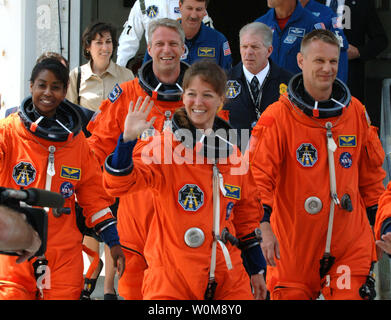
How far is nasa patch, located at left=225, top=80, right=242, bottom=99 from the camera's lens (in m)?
6.10

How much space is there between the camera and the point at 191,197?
443cm

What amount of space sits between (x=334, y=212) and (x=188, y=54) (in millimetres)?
2039

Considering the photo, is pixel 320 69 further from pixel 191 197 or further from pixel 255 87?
pixel 191 197

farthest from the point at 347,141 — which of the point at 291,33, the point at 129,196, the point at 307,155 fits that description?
the point at 291,33

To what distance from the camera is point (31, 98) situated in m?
5.23

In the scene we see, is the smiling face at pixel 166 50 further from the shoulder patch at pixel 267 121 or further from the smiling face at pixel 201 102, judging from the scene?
the smiling face at pixel 201 102

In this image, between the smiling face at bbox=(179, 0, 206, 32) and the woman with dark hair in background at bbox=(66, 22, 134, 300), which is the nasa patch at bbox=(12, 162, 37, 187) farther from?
the smiling face at bbox=(179, 0, 206, 32)

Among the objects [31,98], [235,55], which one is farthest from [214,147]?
[235,55]

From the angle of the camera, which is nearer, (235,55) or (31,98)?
(31,98)

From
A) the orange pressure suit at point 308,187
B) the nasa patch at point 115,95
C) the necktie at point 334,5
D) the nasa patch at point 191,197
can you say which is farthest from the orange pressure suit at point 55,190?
the necktie at point 334,5

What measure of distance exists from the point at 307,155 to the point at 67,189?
149 centimetres

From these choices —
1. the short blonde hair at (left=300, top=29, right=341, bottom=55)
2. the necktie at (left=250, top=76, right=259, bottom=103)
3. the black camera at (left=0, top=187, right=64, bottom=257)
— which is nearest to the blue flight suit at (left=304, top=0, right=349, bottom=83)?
the necktie at (left=250, top=76, right=259, bottom=103)
